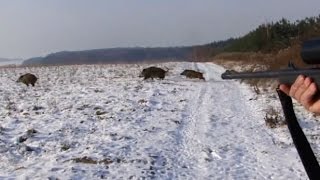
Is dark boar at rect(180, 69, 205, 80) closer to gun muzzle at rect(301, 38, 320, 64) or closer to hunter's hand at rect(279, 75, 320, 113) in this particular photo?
hunter's hand at rect(279, 75, 320, 113)

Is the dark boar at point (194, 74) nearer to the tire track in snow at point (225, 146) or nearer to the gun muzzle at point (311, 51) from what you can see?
the tire track in snow at point (225, 146)

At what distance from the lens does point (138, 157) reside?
8.45m

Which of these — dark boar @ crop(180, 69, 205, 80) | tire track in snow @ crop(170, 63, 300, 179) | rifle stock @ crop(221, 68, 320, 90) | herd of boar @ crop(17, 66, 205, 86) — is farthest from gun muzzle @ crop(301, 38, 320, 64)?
dark boar @ crop(180, 69, 205, 80)

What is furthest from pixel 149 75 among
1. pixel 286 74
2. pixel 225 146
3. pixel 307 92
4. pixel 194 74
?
pixel 307 92

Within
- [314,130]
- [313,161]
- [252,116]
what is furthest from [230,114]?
[313,161]

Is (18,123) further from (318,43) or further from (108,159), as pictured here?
(318,43)

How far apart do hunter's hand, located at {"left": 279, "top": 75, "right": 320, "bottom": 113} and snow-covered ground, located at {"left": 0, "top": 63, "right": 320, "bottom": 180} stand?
4.97 meters

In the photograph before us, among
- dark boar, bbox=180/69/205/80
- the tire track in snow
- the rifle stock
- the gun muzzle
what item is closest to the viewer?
the gun muzzle

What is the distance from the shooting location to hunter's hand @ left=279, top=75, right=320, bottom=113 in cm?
242

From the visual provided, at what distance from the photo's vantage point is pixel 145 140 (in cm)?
984

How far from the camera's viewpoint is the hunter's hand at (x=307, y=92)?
2.42 metres

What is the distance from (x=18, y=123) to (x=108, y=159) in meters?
4.24

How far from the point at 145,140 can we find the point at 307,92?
7502 mm

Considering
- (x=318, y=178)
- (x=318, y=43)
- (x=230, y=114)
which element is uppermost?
(x=318, y=43)
